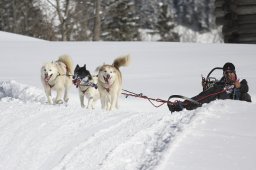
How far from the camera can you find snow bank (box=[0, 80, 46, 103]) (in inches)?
371

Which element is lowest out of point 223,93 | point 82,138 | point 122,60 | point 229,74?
point 82,138

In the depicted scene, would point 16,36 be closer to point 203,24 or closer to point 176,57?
point 176,57

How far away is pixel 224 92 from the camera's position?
21.5 feet

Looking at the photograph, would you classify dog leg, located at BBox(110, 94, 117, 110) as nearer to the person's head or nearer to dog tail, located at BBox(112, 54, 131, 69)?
dog tail, located at BBox(112, 54, 131, 69)

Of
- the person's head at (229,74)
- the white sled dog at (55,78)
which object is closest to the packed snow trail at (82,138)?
the person's head at (229,74)

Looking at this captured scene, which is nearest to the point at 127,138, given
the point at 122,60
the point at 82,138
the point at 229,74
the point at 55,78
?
the point at 82,138

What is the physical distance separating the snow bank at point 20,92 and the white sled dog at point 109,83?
1592 millimetres

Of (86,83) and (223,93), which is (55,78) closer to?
(86,83)

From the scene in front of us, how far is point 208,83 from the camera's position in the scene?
270 inches

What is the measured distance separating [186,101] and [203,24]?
69.1m

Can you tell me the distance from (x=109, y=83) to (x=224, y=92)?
1.83 metres

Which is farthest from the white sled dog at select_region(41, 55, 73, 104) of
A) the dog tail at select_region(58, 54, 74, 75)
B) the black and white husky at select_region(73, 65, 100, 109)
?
the black and white husky at select_region(73, 65, 100, 109)

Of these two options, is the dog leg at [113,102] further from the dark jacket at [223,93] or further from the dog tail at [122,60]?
the dark jacket at [223,93]

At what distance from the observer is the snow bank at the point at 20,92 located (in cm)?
941
